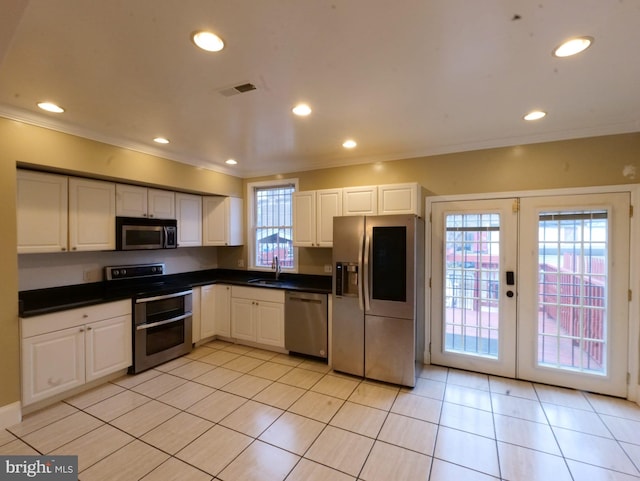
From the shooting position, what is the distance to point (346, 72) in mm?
1920

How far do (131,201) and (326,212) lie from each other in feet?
7.57

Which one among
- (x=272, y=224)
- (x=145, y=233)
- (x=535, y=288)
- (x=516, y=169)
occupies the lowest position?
(x=535, y=288)

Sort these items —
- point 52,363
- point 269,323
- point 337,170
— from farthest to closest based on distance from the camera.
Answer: point 337,170 → point 269,323 → point 52,363

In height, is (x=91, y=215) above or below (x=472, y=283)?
above

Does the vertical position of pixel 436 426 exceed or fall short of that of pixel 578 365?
it falls short

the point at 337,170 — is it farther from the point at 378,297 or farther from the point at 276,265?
the point at 378,297

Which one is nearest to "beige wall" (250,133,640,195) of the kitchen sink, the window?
the window

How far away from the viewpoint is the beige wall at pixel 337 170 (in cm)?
243

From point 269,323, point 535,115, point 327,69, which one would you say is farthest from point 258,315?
point 535,115

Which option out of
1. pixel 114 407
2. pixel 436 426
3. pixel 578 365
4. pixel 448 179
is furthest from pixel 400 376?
pixel 114 407

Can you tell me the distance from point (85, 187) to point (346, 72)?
9.45 ft

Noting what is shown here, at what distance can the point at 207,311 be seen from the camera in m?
4.22

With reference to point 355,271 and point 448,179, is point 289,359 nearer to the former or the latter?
point 355,271

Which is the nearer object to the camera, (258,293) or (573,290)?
(573,290)
